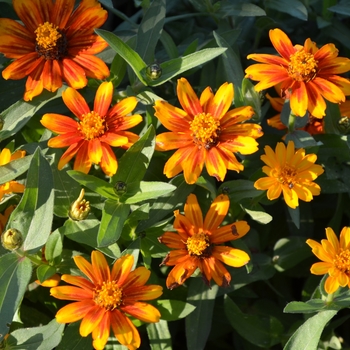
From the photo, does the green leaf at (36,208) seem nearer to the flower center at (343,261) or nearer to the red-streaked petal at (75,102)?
the red-streaked petal at (75,102)

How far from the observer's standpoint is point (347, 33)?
1869 millimetres

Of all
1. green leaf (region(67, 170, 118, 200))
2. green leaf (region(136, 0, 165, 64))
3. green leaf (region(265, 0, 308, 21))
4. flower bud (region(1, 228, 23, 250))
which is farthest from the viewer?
green leaf (region(265, 0, 308, 21))

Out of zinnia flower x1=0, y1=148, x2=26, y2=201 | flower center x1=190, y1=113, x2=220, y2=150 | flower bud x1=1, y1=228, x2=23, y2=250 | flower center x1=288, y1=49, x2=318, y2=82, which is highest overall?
flower center x1=288, y1=49, x2=318, y2=82

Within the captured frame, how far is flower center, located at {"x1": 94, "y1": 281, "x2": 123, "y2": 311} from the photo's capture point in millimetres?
1243

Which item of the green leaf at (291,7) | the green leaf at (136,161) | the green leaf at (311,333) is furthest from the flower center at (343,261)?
the green leaf at (291,7)

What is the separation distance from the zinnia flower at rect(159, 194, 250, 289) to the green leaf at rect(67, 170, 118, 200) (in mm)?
154

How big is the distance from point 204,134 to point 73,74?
34 cm

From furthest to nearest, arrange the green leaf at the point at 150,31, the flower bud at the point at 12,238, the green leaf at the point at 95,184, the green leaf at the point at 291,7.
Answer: the green leaf at the point at 291,7
the green leaf at the point at 150,31
the green leaf at the point at 95,184
the flower bud at the point at 12,238

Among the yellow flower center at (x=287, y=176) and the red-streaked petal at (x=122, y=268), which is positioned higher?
the yellow flower center at (x=287, y=176)

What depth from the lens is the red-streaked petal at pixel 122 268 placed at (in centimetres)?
127

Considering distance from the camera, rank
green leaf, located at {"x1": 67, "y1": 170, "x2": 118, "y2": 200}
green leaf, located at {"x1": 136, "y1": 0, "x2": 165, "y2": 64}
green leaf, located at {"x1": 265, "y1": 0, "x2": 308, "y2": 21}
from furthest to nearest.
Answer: green leaf, located at {"x1": 265, "y1": 0, "x2": 308, "y2": 21}
green leaf, located at {"x1": 136, "y1": 0, "x2": 165, "y2": 64}
green leaf, located at {"x1": 67, "y1": 170, "x2": 118, "y2": 200}

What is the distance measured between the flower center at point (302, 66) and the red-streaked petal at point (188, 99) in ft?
0.74

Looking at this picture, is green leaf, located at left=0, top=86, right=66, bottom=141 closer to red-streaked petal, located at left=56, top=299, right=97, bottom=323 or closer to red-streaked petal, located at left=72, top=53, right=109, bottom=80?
red-streaked petal, located at left=72, top=53, right=109, bottom=80

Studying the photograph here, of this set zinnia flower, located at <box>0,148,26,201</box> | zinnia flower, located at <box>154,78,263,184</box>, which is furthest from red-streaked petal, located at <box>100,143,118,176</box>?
zinnia flower, located at <box>0,148,26,201</box>
